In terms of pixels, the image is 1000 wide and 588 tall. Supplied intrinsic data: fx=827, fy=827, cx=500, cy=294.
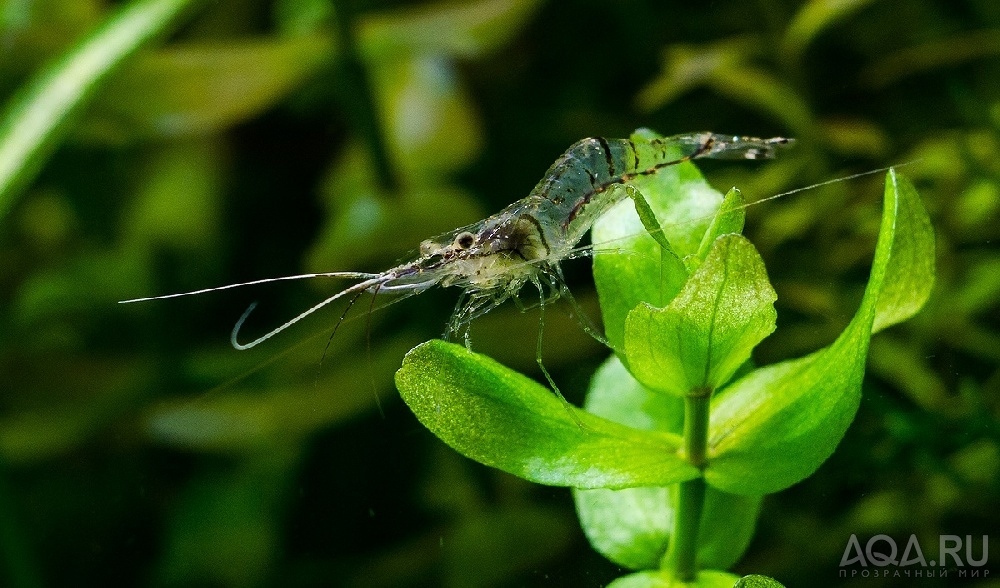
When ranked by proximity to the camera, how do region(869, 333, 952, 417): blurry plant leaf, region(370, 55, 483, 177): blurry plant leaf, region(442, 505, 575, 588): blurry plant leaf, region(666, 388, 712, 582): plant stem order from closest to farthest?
region(666, 388, 712, 582): plant stem, region(442, 505, 575, 588): blurry plant leaf, region(869, 333, 952, 417): blurry plant leaf, region(370, 55, 483, 177): blurry plant leaf

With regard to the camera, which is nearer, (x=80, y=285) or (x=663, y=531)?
(x=663, y=531)

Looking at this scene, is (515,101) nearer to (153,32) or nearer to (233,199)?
(233,199)

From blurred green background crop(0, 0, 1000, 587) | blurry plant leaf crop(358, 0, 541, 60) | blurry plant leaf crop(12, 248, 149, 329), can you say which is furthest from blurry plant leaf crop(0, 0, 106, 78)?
blurry plant leaf crop(358, 0, 541, 60)

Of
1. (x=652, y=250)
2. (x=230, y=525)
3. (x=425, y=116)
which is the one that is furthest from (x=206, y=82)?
(x=652, y=250)

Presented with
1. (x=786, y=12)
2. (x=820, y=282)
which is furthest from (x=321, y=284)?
(x=786, y=12)

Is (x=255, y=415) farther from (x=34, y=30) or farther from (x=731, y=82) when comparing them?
(x=731, y=82)

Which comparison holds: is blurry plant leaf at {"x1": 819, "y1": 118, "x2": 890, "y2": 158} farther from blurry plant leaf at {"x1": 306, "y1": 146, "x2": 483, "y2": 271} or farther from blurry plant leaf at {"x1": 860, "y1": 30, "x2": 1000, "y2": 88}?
blurry plant leaf at {"x1": 306, "y1": 146, "x2": 483, "y2": 271}

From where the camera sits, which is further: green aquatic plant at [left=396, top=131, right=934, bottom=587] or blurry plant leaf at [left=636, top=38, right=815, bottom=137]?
blurry plant leaf at [left=636, top=38, right=815, bottom=137]
